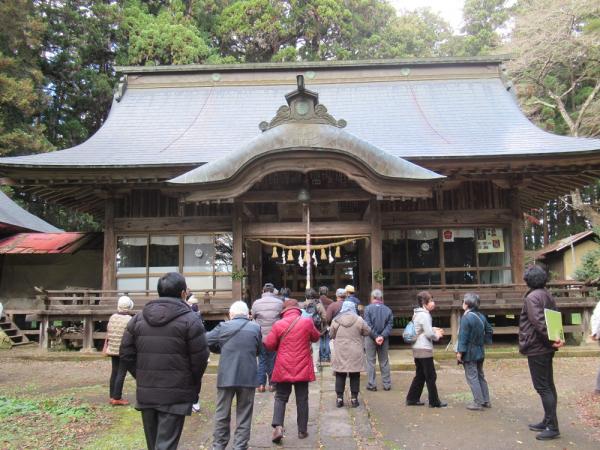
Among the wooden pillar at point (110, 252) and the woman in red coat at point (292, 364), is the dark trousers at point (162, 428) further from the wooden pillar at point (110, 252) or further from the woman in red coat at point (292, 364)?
the wooden pillar at point (110, 252)

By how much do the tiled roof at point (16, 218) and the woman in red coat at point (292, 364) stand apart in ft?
52.3

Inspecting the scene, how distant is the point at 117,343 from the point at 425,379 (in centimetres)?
415

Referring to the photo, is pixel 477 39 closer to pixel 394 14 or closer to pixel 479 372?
pixel 394 14

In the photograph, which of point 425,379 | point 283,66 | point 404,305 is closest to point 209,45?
point 283,66

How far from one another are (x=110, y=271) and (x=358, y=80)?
377 inches

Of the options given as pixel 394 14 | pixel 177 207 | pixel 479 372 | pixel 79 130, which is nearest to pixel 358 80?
pixel 177 207

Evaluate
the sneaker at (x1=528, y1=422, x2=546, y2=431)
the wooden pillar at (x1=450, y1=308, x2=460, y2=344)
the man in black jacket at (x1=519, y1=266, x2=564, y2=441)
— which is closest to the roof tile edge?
the wooden pillar at (x1=450, y1=308, x2=460, y2=344)

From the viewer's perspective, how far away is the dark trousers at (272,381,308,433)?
16.5 feet

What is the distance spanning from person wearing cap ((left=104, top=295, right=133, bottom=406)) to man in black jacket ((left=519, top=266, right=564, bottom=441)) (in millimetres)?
5017

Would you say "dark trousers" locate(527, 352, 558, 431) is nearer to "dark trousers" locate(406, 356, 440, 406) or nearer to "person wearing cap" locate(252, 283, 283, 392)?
"dark trousers" locate(406, 356, 440, 406)

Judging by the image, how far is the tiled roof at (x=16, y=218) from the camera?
57.9ft

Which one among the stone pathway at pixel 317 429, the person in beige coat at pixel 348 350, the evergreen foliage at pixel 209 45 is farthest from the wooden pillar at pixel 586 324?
the evergreen foliage at pixel 209 45

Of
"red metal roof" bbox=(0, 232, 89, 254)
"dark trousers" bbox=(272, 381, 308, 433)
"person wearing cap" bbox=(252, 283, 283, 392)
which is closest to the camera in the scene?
"dark trousers" bbox=(272, 381, 308, 433)

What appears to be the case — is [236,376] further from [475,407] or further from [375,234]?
[375,234]
